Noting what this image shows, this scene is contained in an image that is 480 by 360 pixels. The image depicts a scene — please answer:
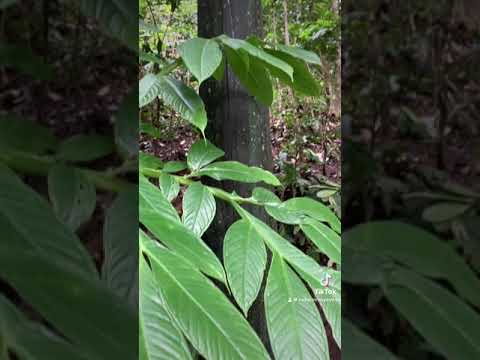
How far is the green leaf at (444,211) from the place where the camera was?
0.50 meters

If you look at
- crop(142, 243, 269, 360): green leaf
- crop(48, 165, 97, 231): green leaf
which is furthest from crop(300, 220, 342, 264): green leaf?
crop(48, 165, 97, 231): green leaf

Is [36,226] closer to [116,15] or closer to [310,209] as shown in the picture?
[116,15]

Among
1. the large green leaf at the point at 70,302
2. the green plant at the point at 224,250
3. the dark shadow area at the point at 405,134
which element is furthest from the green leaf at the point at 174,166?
the large green leaf at the point at 70,302

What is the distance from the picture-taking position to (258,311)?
576 millimetres

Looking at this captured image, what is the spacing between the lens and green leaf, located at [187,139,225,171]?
0.51 m

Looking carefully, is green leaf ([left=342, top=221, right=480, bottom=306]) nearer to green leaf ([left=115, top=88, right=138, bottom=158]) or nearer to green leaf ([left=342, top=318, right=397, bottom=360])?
green leaf ([left=342, top=318, right=397, bottom=360])

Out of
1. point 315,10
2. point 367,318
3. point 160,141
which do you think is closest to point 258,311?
point 367,318

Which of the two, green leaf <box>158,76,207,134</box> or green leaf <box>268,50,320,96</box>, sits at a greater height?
green leaf <box>268,50,320,96</box>

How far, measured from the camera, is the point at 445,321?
282mm

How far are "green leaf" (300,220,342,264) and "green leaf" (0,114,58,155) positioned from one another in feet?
1.12

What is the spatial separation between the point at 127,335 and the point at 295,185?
44cm

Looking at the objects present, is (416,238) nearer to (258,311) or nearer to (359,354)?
(359,354)

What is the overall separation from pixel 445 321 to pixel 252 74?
1.02ft

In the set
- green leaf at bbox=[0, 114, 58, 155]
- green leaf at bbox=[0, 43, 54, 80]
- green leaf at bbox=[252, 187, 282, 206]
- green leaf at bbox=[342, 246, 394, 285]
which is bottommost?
green leaf at bbox=[342, 246, 394, 285]
